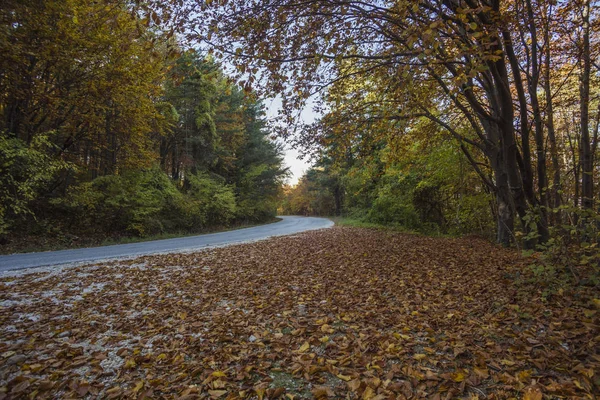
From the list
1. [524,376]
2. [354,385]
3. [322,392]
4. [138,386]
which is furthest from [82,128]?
[524,376]

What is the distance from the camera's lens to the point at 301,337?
136 inches

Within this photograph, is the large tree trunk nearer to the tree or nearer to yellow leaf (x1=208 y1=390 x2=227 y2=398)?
the tree

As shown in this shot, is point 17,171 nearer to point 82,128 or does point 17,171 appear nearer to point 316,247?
point 82,128

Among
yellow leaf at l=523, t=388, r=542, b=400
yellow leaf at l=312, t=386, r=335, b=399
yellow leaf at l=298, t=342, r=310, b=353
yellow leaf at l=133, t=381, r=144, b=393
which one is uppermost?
yellow leaf at l=523, t=388, r=542, b=400

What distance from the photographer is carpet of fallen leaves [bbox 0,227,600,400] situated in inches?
98.8

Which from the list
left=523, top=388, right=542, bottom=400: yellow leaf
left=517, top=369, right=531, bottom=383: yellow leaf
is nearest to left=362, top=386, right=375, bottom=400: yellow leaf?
left=523, top=388, right=542, bottom=400: yellow leaf

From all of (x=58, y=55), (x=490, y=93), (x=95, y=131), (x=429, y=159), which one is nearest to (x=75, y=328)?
(x=490, y=93)

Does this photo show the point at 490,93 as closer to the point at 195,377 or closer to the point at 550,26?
the point at 550,26

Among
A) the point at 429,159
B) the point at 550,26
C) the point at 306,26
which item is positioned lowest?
the point at 429,159

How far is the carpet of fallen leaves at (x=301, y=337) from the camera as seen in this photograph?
251 cm

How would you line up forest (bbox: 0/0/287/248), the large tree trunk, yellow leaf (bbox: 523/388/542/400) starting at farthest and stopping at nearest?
forest (bbox: 0/0/287/248)
the large tree trunk
yellow leaf (bbox: 523/388/542/400)

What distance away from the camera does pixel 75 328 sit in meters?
3.76

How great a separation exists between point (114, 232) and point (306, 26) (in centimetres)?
1291

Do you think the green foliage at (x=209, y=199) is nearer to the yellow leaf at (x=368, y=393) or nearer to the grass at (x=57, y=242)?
the grass at (x=57, y=242)
